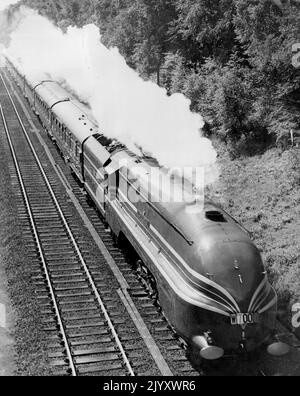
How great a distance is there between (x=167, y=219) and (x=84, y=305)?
3807 millimetres

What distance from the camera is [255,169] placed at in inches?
851

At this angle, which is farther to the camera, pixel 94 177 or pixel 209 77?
pixel 209 77

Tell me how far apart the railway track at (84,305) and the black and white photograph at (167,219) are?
5 centimetres

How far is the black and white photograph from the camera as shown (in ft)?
33.7

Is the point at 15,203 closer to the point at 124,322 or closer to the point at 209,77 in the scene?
the point at 124,322

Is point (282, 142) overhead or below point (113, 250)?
overhead

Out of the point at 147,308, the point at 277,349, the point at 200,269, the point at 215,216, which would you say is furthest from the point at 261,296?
the point at 147,308

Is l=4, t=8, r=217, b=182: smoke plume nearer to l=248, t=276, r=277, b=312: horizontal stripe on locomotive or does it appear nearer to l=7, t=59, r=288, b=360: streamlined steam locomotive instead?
l=7, t=59, r=288, b=360: streamlined steam locomotive

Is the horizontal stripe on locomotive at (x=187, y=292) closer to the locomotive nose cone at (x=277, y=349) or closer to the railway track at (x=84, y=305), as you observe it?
the locomotive nose cone at (x=277, y=349)

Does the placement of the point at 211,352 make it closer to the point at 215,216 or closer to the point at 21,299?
the point at 215,216

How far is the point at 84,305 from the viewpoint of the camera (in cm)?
1354
